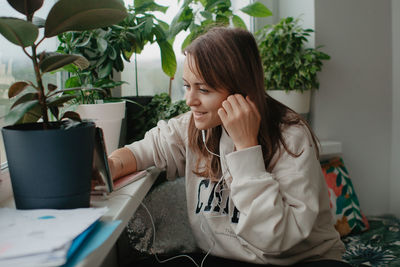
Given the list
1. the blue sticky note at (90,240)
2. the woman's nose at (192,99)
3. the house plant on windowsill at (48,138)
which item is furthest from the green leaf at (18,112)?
the woman's nose at (192,99)

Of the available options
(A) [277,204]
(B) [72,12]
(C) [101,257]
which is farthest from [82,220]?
(A) [277,204]

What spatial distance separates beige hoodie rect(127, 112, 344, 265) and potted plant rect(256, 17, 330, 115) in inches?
31.9

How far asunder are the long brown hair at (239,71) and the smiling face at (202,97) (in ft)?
0.04

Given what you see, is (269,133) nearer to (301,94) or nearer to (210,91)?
(210,91)

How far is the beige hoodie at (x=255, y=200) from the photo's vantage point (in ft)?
2.79

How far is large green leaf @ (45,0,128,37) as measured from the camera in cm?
62

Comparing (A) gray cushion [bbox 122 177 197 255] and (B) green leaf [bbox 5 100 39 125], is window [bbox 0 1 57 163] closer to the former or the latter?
(B) green leaf [bbox 5 100 39 125]

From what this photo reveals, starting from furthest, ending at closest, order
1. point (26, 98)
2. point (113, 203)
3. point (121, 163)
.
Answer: point (121, 163), point (113, 203), point (26, 98)

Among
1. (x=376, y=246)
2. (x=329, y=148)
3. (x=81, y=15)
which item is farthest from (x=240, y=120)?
(x=376, y=246)

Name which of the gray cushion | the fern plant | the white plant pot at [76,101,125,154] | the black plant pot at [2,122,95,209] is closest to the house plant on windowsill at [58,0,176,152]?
the white plant pot at [76,101,125,154]

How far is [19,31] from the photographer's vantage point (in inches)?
23.3

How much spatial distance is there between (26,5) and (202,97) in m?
0.50

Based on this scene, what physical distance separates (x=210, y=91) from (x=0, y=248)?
25.5 inches

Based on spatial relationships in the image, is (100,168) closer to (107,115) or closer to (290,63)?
(107,115)
